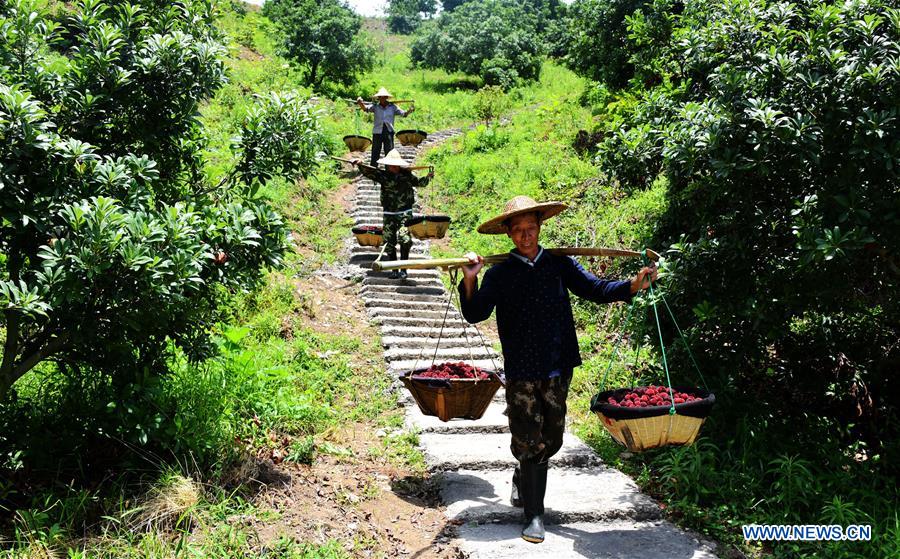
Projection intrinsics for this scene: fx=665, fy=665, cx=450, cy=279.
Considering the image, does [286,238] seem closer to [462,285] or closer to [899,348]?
[462,285]

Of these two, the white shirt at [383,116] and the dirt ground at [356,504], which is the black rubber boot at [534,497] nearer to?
the dirt ground at [356,504]

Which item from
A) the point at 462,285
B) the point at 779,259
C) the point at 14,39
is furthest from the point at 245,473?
the point at 779,259

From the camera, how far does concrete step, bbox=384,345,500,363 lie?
7.75 m

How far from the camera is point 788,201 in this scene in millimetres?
5016

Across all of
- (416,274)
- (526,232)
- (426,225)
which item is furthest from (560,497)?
(416,274)

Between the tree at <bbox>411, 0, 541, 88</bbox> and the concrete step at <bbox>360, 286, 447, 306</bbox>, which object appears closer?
the concrete step at <bbox>360, 286, 447, 306</bbox>

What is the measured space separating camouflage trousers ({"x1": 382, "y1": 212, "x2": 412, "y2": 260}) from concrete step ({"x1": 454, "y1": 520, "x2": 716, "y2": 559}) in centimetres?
585

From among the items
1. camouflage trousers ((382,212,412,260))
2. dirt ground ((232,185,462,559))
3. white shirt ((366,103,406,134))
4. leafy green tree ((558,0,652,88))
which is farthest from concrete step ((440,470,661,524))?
leafy green tree ((558,0,652,88))

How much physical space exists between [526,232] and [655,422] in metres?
1.42

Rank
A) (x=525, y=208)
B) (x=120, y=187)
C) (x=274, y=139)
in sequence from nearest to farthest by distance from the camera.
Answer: (x=120, y=187)
(x=525, y=208)
(x=274, y=139)

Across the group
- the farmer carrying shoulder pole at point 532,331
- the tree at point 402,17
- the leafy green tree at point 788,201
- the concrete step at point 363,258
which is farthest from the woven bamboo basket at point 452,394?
the tree at point 402,17

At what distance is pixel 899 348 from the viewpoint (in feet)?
18.8

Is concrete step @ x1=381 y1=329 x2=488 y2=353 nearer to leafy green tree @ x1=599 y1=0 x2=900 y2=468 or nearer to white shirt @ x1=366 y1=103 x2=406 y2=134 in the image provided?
leafy green tree @ x1=599 y1=0 x2=900 y2=468

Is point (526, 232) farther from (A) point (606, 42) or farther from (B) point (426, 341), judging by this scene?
(A) point (606, 42)
